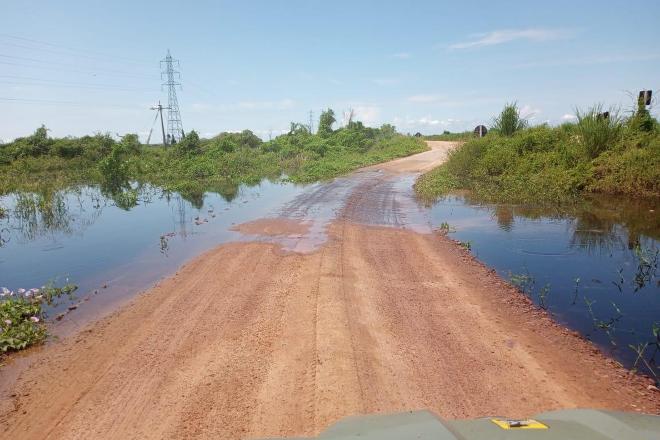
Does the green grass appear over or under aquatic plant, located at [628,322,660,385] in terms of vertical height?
over

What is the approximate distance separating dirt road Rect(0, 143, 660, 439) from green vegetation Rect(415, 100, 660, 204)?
9524 mm

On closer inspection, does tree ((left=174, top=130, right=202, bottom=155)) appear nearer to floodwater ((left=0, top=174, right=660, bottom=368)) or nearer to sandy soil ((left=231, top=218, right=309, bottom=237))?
floodwater ((left=0, top=174, right=660, bottom=368))

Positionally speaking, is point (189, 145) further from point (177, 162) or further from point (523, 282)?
point (523, 282)

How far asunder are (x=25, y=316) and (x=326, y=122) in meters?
42.2

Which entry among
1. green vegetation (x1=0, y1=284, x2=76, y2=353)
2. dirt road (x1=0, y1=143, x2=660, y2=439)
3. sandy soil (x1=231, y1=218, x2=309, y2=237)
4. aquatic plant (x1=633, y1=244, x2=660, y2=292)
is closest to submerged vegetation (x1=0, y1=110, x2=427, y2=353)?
green vegetation (x1=0, y1=284, x2=76, y2=353)

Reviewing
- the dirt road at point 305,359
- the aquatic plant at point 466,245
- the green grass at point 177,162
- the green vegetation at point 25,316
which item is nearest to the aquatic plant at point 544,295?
the dirt road at point 305,359

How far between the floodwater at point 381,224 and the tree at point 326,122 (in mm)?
27390

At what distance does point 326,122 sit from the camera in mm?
47000

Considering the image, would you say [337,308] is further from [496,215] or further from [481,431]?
[496,215]

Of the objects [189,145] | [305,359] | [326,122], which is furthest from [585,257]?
[326,122]

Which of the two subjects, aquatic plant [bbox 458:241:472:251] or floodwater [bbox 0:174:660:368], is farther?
aquatic plant [bbox 458:241:472:251]

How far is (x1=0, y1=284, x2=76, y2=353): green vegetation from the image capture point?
5941mm

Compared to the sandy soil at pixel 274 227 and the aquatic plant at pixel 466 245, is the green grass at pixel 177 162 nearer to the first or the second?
the sandy soil at pixel 274 227

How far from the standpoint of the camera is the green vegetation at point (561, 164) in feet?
48.7
